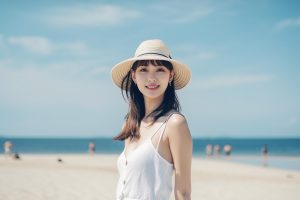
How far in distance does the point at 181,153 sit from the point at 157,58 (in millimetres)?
616

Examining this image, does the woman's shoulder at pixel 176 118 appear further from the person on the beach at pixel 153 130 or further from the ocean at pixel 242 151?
the ocean at pixel 242 151

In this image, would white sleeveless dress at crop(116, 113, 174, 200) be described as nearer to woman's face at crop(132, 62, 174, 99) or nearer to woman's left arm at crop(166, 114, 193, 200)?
woman's left arm at crop(166, 114, 193, 200)

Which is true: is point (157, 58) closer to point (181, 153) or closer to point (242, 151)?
point (181, 153)

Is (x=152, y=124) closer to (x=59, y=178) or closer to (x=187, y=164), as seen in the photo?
(x=187, y=164)

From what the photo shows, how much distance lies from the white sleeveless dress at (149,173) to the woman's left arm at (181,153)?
7 centimetres

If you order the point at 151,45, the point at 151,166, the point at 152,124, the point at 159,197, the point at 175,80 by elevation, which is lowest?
the point at 159,197

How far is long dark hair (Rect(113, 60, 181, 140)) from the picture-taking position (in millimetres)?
2778

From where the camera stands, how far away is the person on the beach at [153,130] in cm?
252

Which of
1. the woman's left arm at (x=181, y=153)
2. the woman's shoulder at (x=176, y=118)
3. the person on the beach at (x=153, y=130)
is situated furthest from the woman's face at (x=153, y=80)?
the woman's left arm at (x=181, y=153)

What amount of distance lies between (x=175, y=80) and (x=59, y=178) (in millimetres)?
13142

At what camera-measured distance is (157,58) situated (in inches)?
106

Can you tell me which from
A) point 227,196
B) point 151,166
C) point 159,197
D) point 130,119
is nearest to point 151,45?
point 130,119

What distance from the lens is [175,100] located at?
113 inches

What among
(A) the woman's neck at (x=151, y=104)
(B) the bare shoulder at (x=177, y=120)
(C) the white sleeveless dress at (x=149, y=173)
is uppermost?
(A) the woman's neck at (x=151, y=104)
